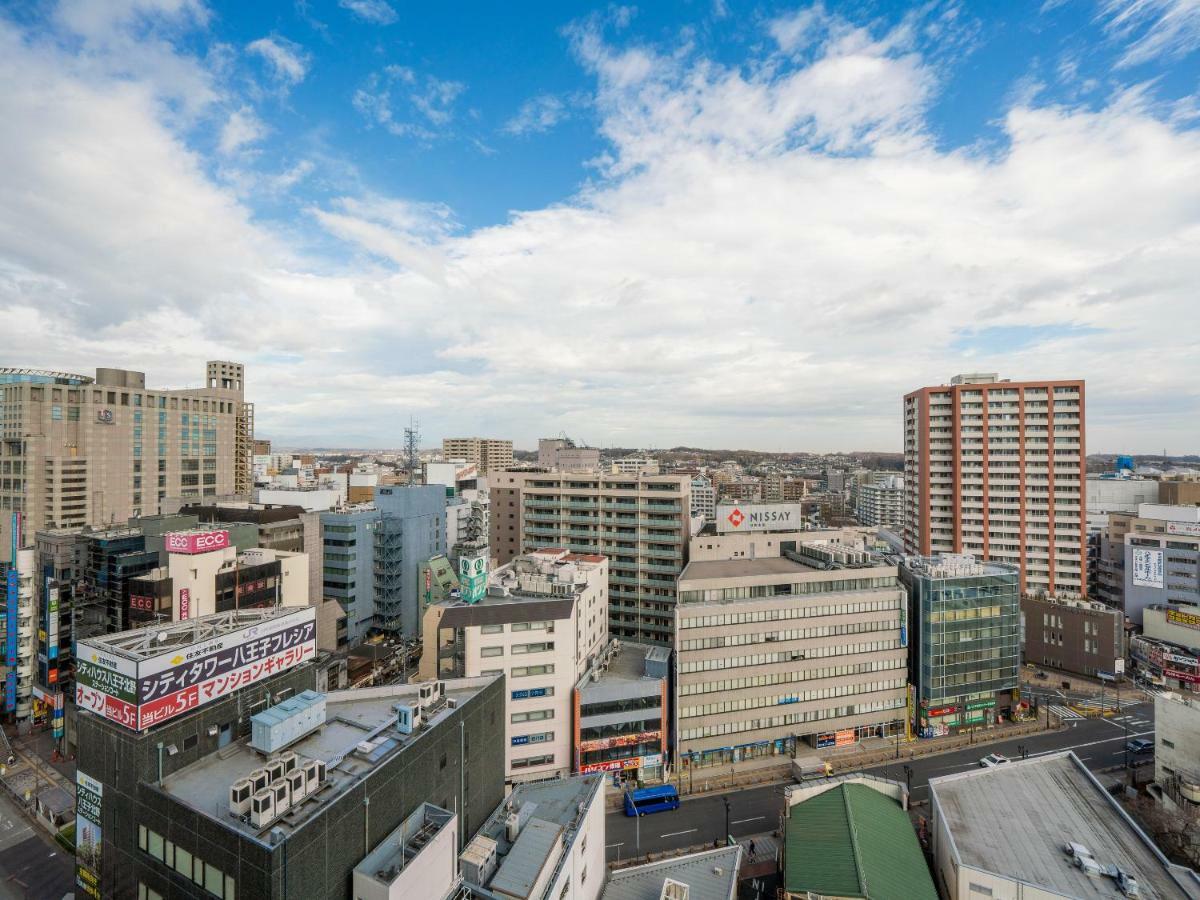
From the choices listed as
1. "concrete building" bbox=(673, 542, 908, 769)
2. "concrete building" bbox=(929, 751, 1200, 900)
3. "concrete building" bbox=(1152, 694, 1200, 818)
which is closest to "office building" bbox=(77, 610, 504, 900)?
"concrete building" bbox=(929, 751, 1200, 900)

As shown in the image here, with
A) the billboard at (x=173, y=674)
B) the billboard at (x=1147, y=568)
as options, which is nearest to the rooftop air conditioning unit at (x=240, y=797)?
the billboard at (x=173, y=674)

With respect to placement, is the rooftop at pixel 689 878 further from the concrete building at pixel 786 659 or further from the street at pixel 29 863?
the street at pixel 29 863

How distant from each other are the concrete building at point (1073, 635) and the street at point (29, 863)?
121011mm

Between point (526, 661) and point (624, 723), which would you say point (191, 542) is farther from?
point (624, 723)

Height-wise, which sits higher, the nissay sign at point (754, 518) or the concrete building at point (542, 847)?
the nissay sign at point (754, 518)

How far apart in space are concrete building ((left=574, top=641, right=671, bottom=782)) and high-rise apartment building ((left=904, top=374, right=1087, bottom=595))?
253ft

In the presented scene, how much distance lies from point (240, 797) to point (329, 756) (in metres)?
5.25

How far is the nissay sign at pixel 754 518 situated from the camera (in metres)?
91.6

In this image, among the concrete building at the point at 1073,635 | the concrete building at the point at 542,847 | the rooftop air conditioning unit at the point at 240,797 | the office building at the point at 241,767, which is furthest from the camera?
the concrete building at the point at 1073,635

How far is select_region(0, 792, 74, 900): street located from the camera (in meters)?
44.2

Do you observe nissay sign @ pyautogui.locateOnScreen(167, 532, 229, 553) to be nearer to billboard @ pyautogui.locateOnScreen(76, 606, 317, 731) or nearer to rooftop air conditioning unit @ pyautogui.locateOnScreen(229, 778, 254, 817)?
billboard @ pyautogui.locateOnScreen(76, 606, 317, 731)

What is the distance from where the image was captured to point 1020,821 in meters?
44.8

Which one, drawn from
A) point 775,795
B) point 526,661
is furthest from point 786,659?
point 526,661

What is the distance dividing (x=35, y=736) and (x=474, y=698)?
6817cm
